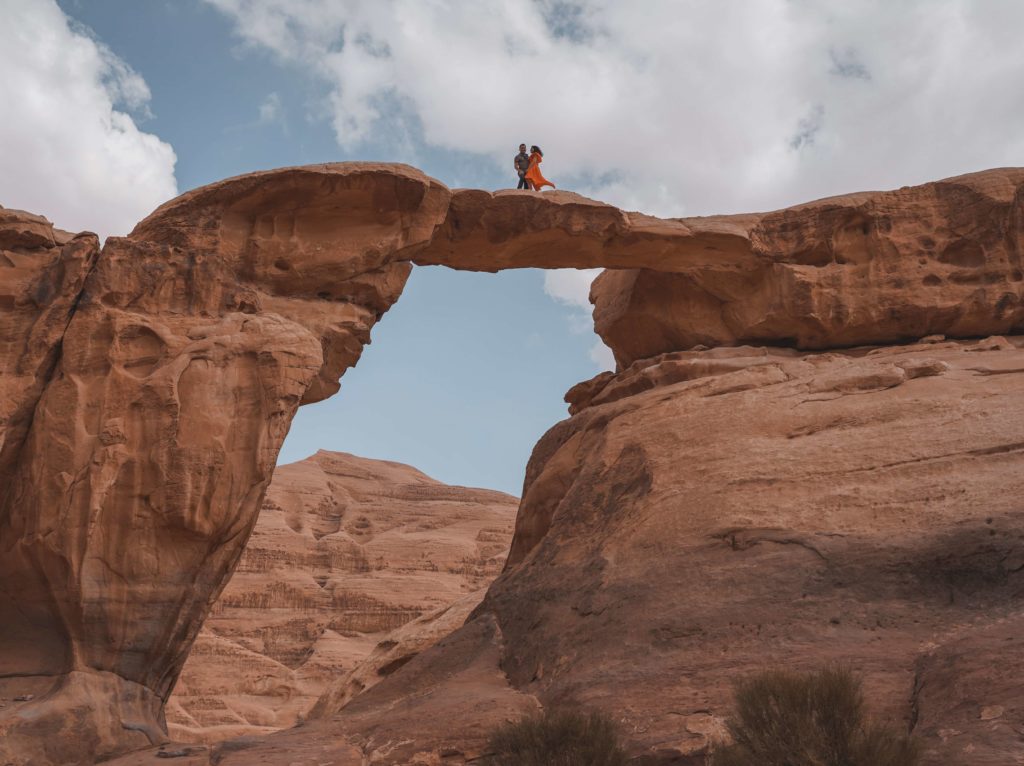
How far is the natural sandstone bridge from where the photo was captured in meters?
12.7

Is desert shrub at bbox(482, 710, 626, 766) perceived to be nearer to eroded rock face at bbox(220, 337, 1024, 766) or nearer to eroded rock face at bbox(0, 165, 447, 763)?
eroded rock face at bbox(220, 337, 1024, 766)

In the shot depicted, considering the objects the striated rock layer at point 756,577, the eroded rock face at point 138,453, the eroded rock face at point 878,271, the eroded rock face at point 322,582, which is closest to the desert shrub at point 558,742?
the striated rock layer at point 756,577

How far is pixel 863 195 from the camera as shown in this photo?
1587 centimetres

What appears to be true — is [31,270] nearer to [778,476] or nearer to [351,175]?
[351,175]

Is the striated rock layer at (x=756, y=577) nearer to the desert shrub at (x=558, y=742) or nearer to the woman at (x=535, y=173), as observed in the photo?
the desert shrub at (x=558, y=742)

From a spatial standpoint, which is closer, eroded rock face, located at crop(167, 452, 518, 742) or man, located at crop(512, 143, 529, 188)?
man, located at crop(512, 143, 529, 188)

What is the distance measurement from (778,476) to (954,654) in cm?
356

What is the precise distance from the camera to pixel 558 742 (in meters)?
7.96

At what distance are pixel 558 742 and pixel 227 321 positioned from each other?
767 cm

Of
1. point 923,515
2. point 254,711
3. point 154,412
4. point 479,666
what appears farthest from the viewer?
point 254,711

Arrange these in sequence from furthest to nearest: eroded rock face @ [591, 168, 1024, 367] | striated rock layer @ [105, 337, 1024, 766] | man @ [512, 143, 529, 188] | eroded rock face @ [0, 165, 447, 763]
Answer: man @ [512, 143, 529, 188] < eroded rock face @ [591, 168, 1024, 367] < eroded rock face @ [0, 165, 447, 763] < striated rock layer @ [105, 337, 1024, 766]

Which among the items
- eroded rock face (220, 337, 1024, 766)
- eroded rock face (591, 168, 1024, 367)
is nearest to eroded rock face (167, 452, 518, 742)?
eroded rock face (591, 168, 1024, 367)

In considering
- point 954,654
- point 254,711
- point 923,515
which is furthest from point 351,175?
point 254,711

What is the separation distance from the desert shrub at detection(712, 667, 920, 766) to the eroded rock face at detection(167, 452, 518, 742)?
19.3 metres
